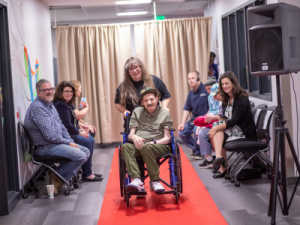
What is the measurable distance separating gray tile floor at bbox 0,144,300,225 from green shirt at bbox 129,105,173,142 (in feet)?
2.59

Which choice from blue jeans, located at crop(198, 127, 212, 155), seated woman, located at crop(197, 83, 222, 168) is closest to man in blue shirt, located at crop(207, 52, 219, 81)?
seated woman, located at crop(197, 83, 222, 168)

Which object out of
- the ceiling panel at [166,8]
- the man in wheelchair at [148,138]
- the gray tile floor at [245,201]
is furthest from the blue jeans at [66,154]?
the ceiling panel at [166,8]

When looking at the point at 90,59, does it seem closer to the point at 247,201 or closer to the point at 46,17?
the point at 46,17

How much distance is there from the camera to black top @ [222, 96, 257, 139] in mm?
4008

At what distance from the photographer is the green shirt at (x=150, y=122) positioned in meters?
3.58

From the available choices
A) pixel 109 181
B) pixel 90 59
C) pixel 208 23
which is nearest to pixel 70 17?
pixel 90 59

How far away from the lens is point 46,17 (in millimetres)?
5980

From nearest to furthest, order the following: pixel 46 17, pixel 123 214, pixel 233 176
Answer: pixel 123 214
pixel 233 176
pixel 46 17

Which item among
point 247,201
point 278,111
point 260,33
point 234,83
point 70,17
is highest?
point 70,17

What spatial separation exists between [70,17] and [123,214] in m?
5.43

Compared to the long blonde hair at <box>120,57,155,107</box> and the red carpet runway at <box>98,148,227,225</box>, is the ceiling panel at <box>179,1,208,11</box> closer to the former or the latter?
the long blonde hair at <box>120,57,155,107</box>

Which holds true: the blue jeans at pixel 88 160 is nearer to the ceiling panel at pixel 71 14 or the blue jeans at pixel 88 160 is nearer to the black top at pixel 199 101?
the black top at pixel 199 101

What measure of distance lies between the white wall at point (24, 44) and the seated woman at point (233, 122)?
212 centimetres

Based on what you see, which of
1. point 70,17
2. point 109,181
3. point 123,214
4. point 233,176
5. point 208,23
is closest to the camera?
point 123,214
